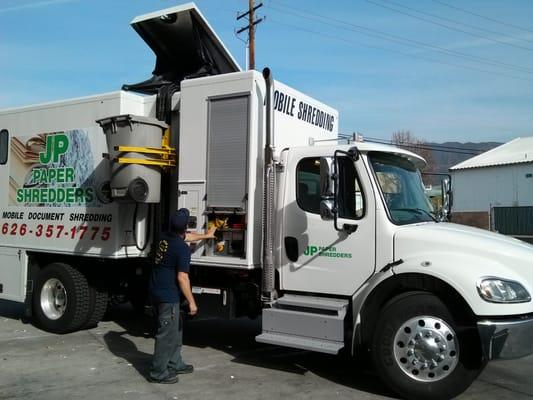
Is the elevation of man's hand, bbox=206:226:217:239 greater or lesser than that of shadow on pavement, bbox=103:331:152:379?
greater

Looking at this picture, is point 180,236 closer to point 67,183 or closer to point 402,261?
point 402,261

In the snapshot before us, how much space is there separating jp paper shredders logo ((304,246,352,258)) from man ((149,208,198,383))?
1.33 m

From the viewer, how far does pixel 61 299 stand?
27.9 feet

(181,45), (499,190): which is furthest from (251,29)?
(499,190)

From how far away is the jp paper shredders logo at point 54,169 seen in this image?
8.12m

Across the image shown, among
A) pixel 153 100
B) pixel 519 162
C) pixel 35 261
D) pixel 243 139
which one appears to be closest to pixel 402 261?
pixel 243 139

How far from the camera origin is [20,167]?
350 inches

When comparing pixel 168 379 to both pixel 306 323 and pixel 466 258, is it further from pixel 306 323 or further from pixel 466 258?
pixel 466 258

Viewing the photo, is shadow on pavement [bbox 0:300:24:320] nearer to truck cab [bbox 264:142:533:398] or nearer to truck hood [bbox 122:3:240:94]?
truck hood [bbox 122:3:240:94]

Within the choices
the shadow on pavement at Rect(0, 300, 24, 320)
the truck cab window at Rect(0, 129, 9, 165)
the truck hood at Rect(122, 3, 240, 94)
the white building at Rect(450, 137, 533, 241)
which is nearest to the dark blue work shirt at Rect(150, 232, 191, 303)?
the truck hood at Rect(122, 3, 240, 94)

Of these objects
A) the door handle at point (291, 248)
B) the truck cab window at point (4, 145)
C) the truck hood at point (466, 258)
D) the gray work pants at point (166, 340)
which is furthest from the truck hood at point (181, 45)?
the truck hood at point (466, 258)

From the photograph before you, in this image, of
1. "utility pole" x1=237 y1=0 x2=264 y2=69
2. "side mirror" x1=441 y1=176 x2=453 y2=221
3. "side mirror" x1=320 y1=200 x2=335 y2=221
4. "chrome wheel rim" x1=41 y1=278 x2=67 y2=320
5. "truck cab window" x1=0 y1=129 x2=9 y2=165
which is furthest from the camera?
"utility pole" x1=237 y1=0 x2=264 y2=69

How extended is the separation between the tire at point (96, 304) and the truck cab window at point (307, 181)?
3.60m

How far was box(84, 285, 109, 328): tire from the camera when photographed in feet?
27.3
